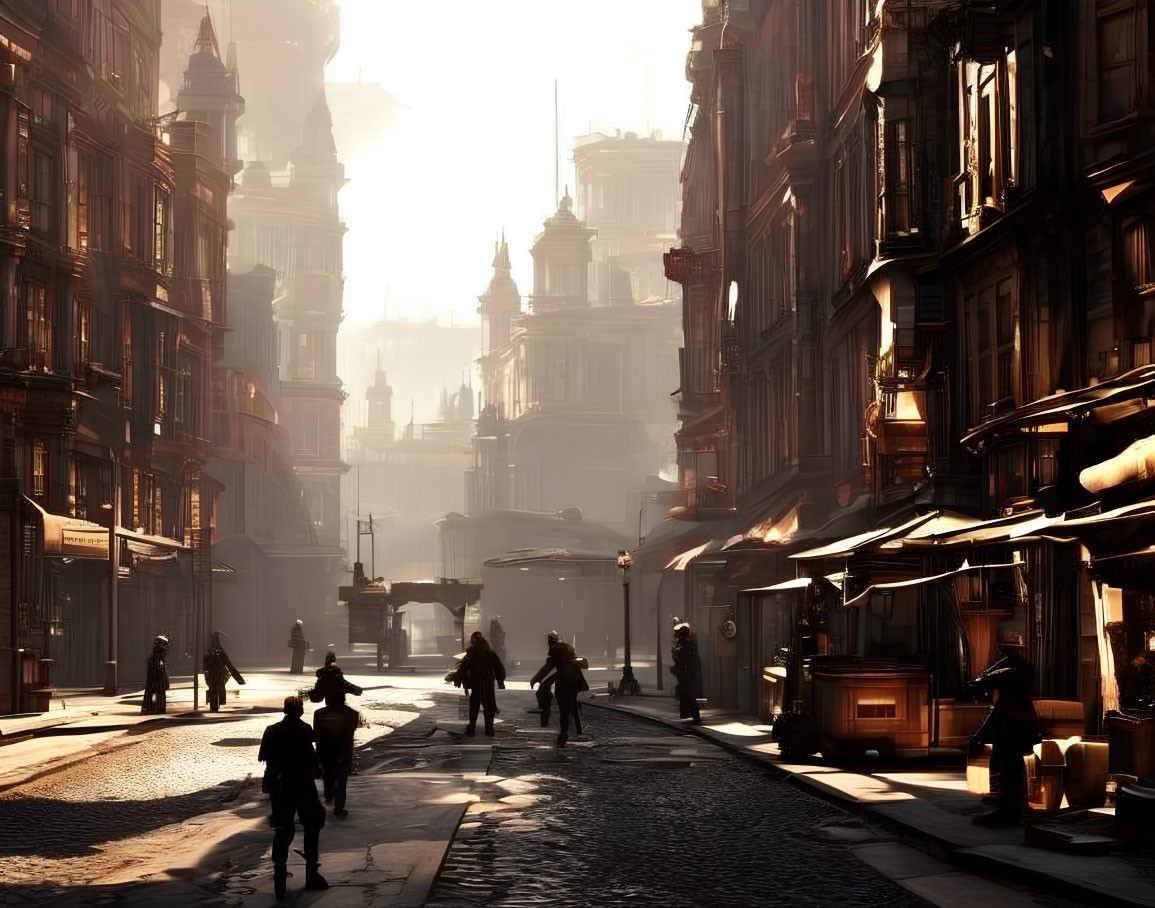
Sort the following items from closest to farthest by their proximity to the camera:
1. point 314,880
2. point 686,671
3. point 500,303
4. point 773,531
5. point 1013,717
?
point 314,880, point 1013,717, point 686,671, point 773,531, point 500,303

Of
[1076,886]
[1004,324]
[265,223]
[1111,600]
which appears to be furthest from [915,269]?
[265,223]

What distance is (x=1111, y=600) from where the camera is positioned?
61.8 feet

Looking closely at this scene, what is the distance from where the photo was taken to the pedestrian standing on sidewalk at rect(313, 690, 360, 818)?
16.5 m

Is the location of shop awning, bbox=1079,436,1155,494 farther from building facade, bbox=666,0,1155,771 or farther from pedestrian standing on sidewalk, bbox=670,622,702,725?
pedestrian standing on sidewalk, bbox=670,622,702,725

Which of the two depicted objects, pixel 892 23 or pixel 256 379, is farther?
pixel 256 379

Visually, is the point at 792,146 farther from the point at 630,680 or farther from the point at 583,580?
the point at 583,580

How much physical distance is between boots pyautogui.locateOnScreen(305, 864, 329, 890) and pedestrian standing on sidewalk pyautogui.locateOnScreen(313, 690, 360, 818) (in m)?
3.88

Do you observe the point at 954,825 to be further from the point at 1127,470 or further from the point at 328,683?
the point at 328,683

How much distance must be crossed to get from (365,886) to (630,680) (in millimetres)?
29891

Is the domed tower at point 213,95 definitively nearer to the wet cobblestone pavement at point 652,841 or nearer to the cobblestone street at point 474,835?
the cobblestone street at point 474,835

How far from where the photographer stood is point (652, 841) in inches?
584

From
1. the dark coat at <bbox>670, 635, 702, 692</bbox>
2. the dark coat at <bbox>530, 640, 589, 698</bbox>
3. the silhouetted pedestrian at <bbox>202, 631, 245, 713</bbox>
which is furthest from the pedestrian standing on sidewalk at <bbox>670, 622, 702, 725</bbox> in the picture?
the silhouetted pedestrian at <bbox>202, 631, 245, 713</bbox>

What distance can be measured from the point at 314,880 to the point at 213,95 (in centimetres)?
7462

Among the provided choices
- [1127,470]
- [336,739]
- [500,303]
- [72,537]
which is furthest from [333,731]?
[500,303]
